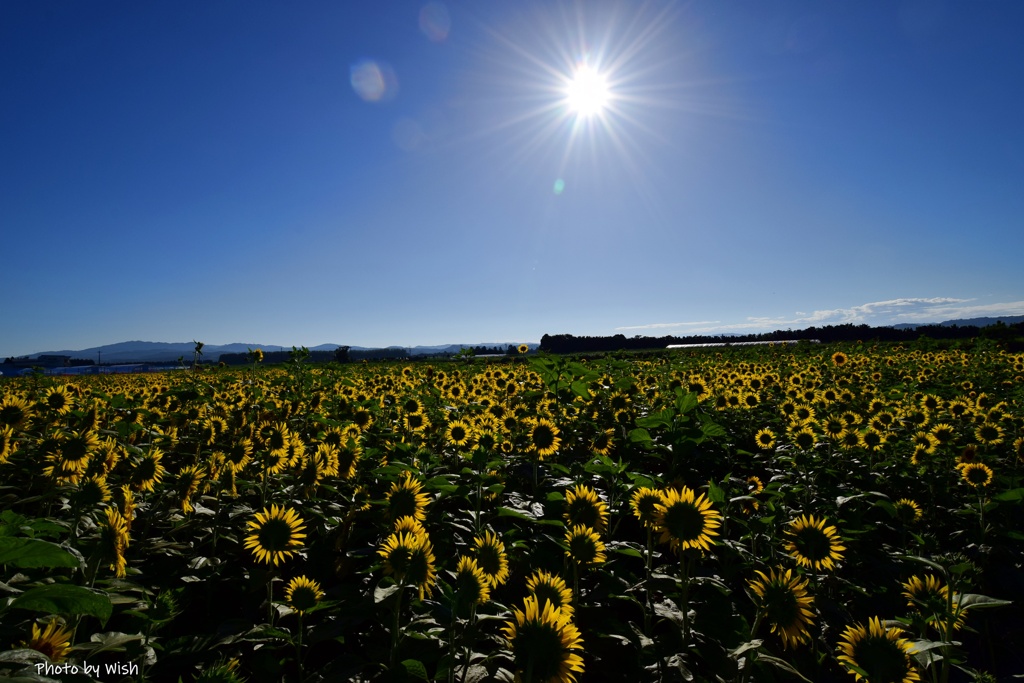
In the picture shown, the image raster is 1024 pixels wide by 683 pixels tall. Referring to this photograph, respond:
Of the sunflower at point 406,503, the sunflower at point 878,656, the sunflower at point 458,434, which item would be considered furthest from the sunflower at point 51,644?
the sunflower at point 458,434

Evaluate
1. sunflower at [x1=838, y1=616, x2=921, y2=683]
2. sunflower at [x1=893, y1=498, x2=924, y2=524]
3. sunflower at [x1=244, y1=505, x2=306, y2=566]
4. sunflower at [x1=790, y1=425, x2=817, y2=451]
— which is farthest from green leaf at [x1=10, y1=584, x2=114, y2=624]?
sunflower at [x1=790, y1=425, x2=817, y2=451]

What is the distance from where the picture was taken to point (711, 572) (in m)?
2.76

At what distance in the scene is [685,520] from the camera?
1.89m

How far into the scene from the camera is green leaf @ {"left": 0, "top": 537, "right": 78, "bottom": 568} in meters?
1.07

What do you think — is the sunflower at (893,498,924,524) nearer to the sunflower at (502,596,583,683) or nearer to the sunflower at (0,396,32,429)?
the sunflower at (502,596,583,683)

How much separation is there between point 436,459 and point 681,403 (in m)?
2.04

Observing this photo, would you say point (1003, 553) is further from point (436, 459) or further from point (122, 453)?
point (122, 453)

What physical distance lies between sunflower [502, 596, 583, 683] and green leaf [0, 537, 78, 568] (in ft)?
3.75

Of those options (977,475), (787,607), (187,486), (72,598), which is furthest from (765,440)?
(72,598)

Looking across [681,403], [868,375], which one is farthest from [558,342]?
[681,403]

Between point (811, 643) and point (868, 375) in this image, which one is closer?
point (811, 643)

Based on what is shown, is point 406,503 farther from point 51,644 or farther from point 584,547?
point 51,644

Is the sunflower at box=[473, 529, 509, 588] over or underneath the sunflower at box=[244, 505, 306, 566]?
underneath

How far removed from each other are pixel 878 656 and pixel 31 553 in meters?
2.48
